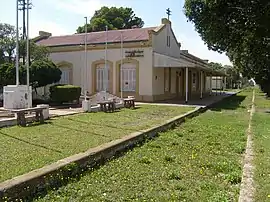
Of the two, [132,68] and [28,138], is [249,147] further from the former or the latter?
[132,68]

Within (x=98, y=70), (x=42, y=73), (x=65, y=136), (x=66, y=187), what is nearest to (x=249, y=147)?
(x=65, y=136)

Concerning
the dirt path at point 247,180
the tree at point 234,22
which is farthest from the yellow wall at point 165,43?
the dirt path at point 247,180

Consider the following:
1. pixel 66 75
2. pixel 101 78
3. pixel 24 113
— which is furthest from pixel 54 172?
pixel 66 75

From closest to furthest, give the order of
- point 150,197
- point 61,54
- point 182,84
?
point 150,197 → point 61,54 → point 182,84

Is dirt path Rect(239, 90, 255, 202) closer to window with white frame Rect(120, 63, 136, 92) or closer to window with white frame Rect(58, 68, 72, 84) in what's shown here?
window with white frame Rect(120, 63, 136, 92)

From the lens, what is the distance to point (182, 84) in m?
33.3

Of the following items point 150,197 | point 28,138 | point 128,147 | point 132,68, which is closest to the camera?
point 150,197

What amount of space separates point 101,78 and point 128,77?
2388mm

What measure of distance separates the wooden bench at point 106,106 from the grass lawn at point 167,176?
816 cm

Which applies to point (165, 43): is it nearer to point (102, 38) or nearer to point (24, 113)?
point (102, 38)

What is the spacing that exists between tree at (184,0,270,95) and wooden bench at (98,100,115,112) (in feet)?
22.1

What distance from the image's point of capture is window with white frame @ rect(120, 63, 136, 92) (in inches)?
1029

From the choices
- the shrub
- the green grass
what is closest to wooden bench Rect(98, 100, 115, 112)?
the shrub

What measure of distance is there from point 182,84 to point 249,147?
2482 cm
